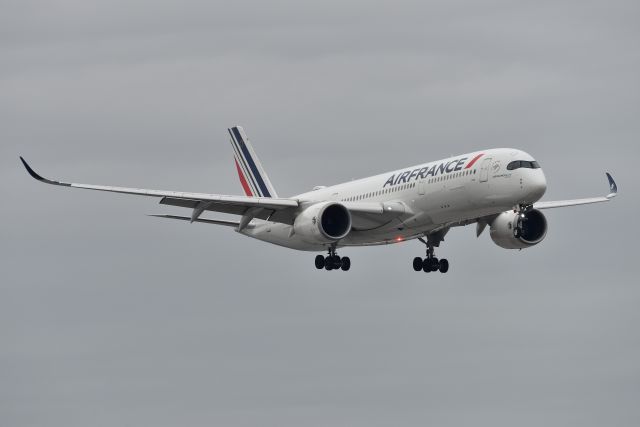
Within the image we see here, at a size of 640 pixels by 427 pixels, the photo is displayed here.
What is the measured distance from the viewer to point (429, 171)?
72000 millimetres

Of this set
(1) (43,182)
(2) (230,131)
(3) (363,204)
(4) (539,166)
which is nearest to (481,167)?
(4) (539,166)

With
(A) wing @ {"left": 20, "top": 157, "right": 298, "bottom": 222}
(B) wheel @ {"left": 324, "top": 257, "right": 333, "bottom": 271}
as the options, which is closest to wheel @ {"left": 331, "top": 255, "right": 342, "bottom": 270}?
(B) wheel @ {"left": 324, "top": 257, "right": 333, "bottom": 271}

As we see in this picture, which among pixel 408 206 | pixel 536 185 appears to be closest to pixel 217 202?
pixel 408 206

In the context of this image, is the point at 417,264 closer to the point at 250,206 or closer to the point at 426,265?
the point at 426,265

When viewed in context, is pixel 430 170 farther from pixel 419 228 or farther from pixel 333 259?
pixel 333 259

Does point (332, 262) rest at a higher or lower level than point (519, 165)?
lower

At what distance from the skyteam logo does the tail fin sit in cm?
1470

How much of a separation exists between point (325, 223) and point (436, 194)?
19.3 ft

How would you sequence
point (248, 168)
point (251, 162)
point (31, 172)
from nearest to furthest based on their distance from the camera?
point (31, 172)
point (248, 168)
point (251, 162)

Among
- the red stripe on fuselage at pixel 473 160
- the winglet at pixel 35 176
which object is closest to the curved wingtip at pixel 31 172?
the winglet at pixel 35 176

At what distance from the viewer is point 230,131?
9319 cm

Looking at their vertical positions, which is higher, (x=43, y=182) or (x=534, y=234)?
(x=534, y=234)

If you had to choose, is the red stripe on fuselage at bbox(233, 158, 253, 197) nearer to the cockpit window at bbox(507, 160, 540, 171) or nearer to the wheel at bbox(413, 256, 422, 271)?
the wheel at bbox(413, 256, 422, 271)

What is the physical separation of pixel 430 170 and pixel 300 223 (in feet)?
22.2
